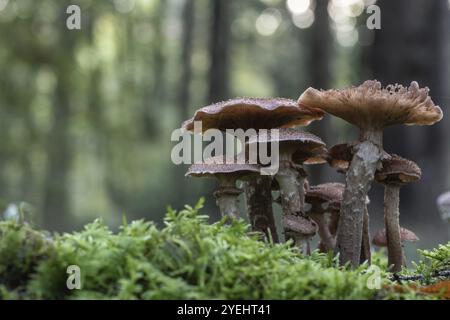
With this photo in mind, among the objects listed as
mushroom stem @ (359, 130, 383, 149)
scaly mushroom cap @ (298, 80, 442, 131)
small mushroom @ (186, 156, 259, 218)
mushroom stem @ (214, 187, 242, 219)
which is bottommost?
mushroom stem @ (214, 187, 242, 219)

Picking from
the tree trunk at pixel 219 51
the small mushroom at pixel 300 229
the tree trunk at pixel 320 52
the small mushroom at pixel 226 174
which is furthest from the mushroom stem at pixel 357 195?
the tree trunk at pixel 219 51

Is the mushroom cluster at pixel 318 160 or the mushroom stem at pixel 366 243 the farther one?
the mushroom stem at pixel 366 243

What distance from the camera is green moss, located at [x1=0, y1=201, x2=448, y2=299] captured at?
2014mm

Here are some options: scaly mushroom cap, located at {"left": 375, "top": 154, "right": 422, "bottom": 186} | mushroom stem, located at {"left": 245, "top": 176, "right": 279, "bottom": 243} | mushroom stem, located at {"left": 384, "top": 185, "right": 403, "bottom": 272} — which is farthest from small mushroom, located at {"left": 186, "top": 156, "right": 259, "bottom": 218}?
mushroom stem, located at {"left": 384, "top": 185, "right": 403, "bottom": 272}

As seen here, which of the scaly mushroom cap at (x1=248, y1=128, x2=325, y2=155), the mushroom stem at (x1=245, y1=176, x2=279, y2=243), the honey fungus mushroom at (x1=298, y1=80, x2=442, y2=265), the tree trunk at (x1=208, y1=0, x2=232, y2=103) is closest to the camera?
the scaly mushroom cap at (x1=248, y1=128, x2=325, y2=155)

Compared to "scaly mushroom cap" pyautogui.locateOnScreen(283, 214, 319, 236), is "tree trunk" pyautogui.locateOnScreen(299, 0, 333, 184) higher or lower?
higher

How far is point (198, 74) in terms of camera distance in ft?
87.1

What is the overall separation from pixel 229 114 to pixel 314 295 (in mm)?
1383

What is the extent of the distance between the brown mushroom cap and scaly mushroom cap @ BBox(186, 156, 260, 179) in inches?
23.8

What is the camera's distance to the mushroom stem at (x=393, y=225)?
329 cm

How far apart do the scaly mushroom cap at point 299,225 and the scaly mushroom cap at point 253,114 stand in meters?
0.64

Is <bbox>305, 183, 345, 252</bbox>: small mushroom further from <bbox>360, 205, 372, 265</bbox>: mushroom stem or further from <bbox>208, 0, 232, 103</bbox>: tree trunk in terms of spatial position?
<bbox>208, 0, 232, 103</bbox>: tree trunk

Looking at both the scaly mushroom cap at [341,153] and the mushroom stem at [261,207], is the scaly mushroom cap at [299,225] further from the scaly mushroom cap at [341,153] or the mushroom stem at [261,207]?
the scaly mushroom cap at [341,153]
